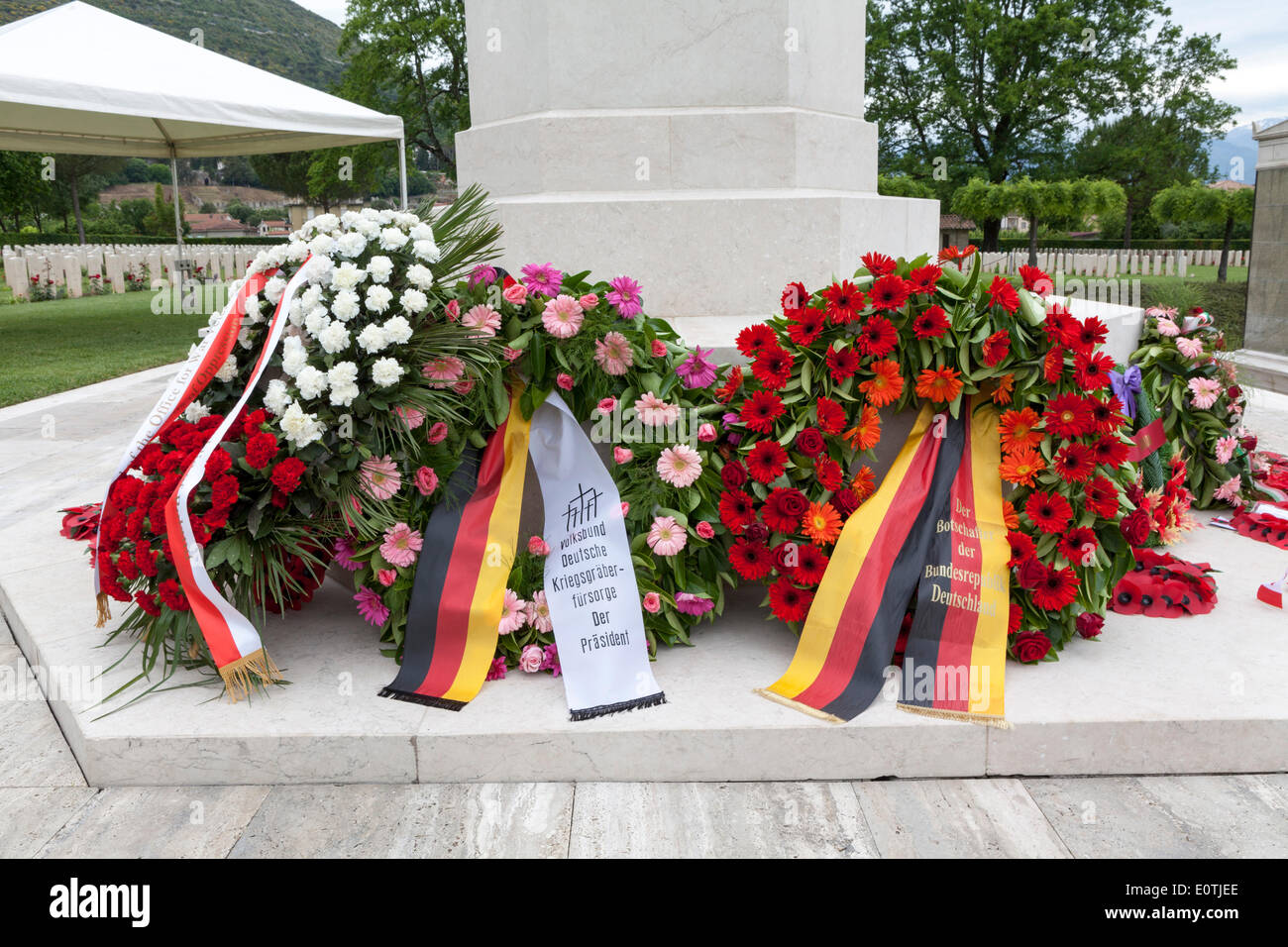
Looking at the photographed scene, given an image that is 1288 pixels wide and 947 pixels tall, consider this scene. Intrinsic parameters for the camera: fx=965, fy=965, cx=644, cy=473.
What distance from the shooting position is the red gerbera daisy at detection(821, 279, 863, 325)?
2850mm

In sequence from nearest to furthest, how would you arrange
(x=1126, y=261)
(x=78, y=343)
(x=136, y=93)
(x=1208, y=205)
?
(x=136, y=93), (x=78, y=343), (x=1208, y=205), (x=1126, y=261)

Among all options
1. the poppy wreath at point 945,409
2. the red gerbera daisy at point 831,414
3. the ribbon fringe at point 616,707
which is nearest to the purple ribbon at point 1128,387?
the poppy wreath at point 945,409

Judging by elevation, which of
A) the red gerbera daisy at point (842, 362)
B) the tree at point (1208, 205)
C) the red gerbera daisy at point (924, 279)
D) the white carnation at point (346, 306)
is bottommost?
the red gerbera daisy at point (842, 362)

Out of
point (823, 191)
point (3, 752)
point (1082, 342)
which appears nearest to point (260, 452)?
point (3, 752)

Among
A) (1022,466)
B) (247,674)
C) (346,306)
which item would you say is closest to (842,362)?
(1022,466)

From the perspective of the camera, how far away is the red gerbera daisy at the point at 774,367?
2918mm

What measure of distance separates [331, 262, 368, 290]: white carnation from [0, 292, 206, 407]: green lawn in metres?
6.80

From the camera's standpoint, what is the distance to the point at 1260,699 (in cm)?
258

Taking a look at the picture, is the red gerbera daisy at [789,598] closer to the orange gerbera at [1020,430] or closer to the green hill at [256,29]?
the orange gerbera at [1020,430]

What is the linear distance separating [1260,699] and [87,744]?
3.12m

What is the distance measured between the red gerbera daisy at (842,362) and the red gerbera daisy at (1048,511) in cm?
64

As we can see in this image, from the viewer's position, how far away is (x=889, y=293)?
2.83 m

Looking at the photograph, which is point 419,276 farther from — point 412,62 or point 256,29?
point 256,29

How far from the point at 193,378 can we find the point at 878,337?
6.87 feet
